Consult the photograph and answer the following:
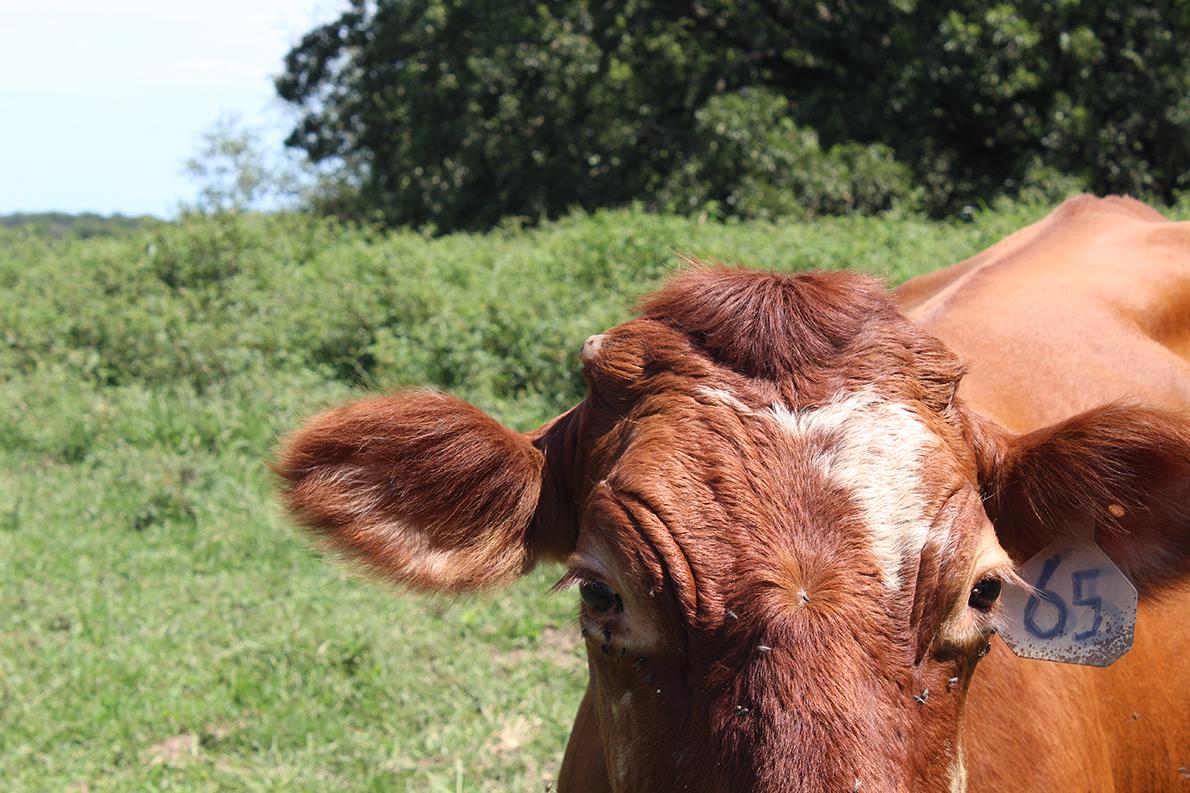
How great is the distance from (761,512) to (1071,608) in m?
0.85

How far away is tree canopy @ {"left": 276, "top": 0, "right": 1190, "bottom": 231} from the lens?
560 inches

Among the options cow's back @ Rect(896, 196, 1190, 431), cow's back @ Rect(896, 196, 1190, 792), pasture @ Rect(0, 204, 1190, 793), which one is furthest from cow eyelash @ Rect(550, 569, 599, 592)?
cow's back @ Rect(896, 196, 1190, 431)

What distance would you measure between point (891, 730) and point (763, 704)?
8.4 inches

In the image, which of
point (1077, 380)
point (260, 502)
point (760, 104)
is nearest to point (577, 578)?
point (1077, 380)

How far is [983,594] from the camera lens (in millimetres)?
→ 1745

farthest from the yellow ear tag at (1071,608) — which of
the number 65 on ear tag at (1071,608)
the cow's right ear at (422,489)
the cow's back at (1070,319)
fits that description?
the cow's right ear at (422,489)

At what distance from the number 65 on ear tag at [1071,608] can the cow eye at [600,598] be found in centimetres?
86

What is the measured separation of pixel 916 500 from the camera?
5.34 feet

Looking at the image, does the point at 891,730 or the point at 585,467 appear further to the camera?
the point at 585,467

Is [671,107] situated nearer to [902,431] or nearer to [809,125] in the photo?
[809,125]

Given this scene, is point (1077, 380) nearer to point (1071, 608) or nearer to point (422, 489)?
point (1071, 608)

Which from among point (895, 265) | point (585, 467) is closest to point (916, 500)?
point (585, 467)

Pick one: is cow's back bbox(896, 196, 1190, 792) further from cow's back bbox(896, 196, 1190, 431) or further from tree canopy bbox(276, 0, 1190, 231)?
tree canopy bbox(276, 0, 1190, 231)

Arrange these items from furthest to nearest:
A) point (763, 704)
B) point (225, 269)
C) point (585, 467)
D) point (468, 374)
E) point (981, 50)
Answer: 1. point (981, 50)
2. point (225, 269)
3. point (468, 374)
4. point (585, 467)
5. point (763, 704)
